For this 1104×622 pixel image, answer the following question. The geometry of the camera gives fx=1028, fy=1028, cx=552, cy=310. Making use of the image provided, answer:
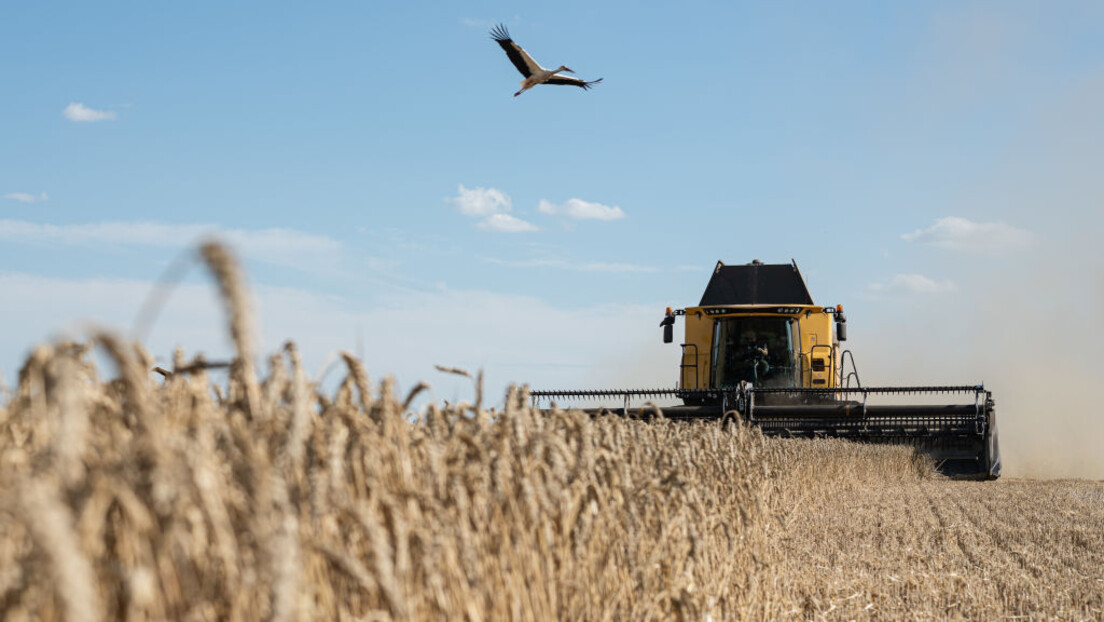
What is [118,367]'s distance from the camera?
142 centimetres

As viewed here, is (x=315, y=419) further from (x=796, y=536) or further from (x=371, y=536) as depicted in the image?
(x=796, y=536)

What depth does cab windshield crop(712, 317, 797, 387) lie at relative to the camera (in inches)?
665

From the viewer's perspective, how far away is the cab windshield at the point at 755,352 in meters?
16.9

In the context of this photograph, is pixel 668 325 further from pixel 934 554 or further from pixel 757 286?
pixel 934 554

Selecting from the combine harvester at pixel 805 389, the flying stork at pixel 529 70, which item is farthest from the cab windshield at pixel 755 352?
the flying stork at pixel 529 70

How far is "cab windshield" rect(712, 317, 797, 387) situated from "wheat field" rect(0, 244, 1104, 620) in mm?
10919

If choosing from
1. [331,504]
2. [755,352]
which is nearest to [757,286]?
[755,352]

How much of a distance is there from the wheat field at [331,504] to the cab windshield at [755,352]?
10.9 metres

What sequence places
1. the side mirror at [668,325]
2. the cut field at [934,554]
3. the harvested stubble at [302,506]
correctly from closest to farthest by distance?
the harvested stubble at [302,506] → the cut field at [934,554] → the side mirror at [668,325]

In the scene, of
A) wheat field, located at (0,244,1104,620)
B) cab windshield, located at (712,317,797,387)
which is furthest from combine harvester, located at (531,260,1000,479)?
wheat field, located at (0,244,1104,620)

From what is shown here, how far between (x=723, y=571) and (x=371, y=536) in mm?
3458

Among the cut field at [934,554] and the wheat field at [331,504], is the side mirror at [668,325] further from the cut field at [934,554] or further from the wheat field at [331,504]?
the wheat field at [331,504]

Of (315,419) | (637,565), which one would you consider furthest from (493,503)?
(637,565)

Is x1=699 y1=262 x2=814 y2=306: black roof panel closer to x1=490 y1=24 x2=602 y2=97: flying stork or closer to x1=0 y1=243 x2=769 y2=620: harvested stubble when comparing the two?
x1=490 y1=24 x2=602 y2=97: flying stork
